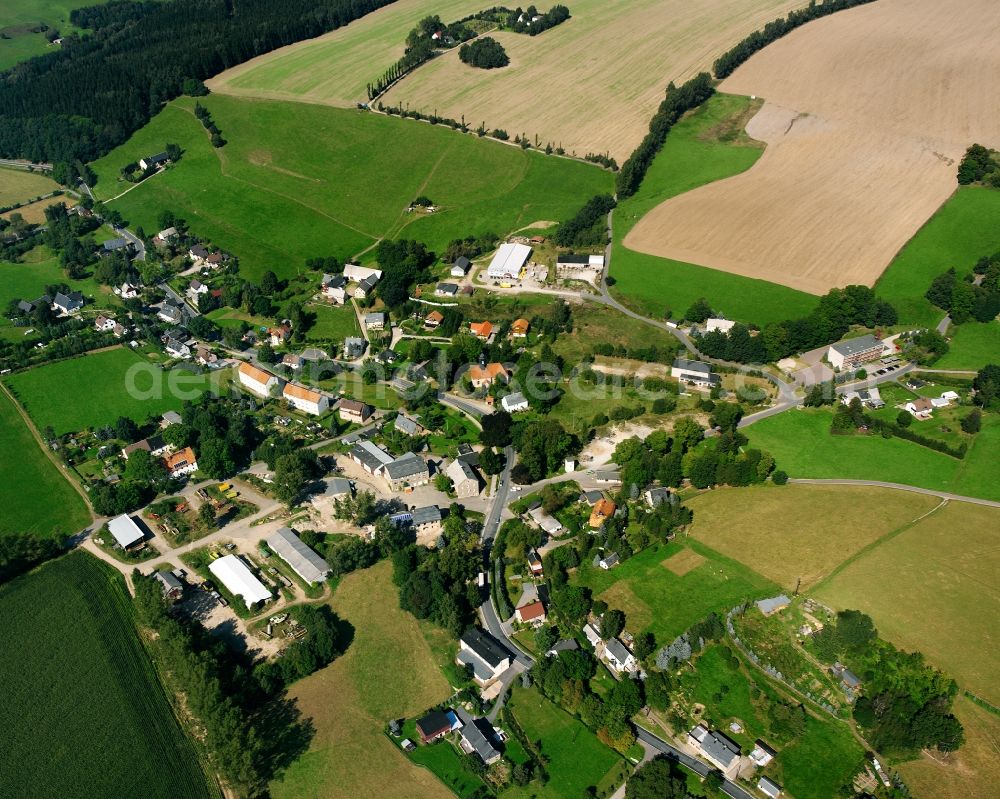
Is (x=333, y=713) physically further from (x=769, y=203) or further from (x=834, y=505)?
(x=769, y=203)

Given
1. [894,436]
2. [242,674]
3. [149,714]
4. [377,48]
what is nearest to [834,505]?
[894,436]

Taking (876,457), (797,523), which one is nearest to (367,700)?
(797,523)

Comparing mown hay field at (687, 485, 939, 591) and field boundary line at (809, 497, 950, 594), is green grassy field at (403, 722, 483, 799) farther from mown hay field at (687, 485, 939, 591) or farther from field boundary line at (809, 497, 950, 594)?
field boundary line at (809, 497, 950, 594)

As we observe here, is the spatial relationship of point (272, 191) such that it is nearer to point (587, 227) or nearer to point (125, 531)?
point (587, 227)

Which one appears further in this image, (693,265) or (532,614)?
(693,265)

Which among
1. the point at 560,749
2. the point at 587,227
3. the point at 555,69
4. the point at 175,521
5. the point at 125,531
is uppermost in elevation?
the point at 555,69

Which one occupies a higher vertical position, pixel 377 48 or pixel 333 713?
pixel 377 48
